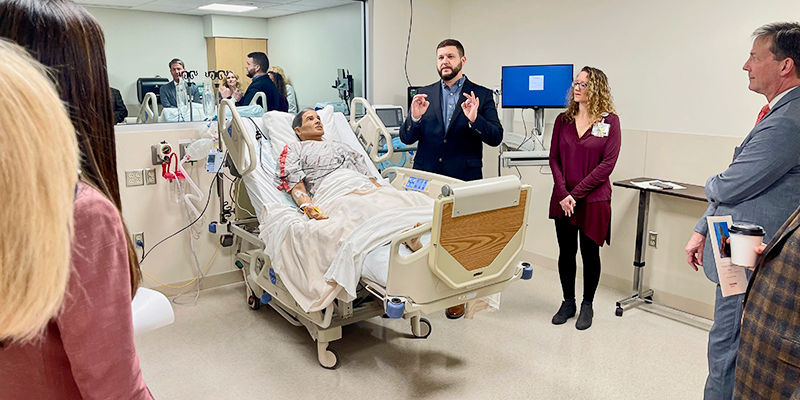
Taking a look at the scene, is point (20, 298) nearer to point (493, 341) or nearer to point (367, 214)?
point (367, 214)

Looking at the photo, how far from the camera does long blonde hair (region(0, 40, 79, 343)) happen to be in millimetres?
577

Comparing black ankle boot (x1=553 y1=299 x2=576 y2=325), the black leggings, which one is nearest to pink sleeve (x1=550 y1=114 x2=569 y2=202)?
the black leggings

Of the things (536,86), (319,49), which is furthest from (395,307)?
(319,49)

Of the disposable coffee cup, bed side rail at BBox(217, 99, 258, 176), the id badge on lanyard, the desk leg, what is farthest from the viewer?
the desk leg

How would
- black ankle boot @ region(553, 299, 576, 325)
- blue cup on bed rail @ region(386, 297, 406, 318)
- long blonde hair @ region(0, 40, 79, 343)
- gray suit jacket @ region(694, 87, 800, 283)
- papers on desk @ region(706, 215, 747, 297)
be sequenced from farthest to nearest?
black ankle boot @ region(553, 299, 576, 325)
blue cup on bed rail @ region(386, 297, 406, 318)
gray suit jacket @ region(694, 87, 800, 283)
papers on desk @ region(706, 215, 747, 297)
long blonde hair @ region(0, 40, 79, 343)

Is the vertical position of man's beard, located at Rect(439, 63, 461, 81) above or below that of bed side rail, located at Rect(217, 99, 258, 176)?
above

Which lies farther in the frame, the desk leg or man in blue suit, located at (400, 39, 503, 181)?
the desk leg

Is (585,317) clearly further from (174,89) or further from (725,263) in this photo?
(174,89)

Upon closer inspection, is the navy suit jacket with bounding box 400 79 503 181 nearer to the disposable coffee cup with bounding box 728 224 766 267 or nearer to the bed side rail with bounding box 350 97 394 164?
the bed side rail with bounding box 350 97 394 164

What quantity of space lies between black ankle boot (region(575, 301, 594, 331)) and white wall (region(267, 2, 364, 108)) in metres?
2.42

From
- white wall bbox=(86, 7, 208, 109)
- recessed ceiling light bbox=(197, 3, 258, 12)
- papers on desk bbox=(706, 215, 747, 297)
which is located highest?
recessed ceiling light bbox=(197, 3, 258, 12)

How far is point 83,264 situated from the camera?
2.36 ft

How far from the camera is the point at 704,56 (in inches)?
132

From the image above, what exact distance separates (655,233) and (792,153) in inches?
72.6
